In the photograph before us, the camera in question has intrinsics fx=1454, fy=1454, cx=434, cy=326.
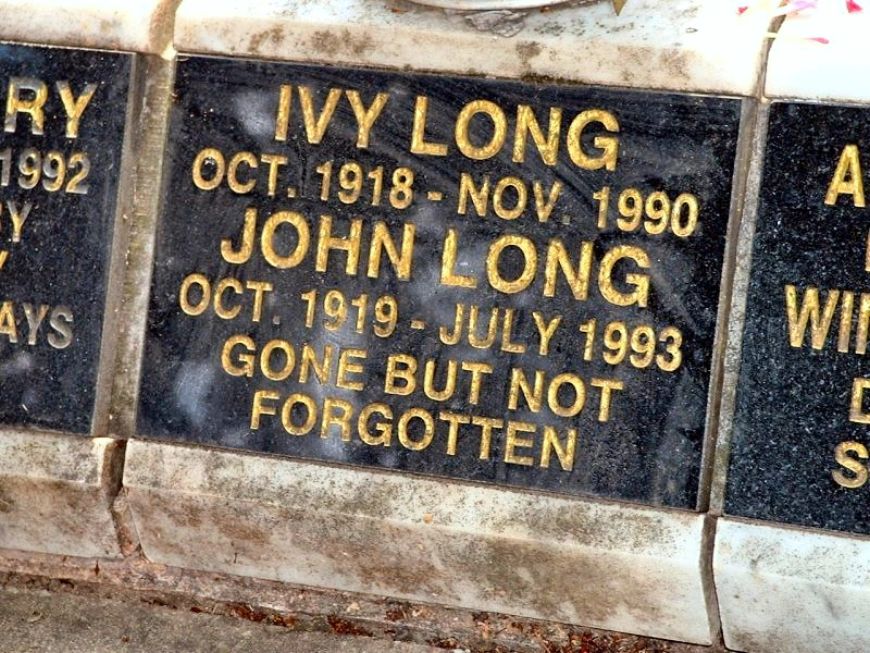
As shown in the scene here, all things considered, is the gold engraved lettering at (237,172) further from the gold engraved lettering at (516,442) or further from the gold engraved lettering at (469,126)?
the gold engraved lettering at (516,442)

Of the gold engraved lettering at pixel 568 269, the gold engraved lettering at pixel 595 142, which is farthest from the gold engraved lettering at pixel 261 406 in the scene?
the gold engraved lettering at pixel 595 142

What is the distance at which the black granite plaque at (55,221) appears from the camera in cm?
356

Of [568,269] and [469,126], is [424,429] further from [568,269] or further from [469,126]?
[469,126]

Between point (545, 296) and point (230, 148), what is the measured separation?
85 centimetres

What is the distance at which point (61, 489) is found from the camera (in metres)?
3.60

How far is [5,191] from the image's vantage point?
362cm

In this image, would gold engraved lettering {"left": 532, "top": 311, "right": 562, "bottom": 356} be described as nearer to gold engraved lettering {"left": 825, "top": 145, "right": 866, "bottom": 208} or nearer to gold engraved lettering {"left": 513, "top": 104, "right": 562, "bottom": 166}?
gold engraved lettering {"left": 513, "top": 104, "right": 562, "bottom": 166}

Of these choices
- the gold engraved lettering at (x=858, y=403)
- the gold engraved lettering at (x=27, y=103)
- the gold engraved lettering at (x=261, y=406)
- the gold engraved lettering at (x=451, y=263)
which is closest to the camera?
the gold engraved lettering at (x=858, y=403)

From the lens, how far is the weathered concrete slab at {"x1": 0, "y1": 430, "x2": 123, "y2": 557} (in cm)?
358

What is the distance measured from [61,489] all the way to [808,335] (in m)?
1.83

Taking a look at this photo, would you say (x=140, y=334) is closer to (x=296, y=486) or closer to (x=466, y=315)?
(x=296, y=486)

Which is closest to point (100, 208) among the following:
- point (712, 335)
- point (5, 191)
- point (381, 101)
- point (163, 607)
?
point (5, 191)

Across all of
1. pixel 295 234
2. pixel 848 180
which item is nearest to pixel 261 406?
pixel 295 234

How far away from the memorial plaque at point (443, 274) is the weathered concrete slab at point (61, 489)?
16 cm
